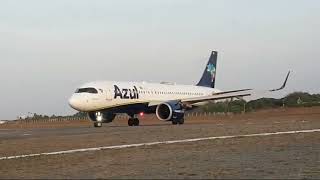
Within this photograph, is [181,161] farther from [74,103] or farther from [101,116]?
[101,116]

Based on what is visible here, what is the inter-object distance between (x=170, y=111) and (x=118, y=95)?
388cm

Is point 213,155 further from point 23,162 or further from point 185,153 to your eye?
point 23,162

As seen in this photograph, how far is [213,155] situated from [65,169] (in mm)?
4408

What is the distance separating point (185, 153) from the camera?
16531mm

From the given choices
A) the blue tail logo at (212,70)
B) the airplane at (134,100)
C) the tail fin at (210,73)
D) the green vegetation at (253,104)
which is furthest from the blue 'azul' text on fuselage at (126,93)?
the green vegetation at (253,104)

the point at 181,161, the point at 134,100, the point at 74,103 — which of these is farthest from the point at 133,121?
the point at 181,161

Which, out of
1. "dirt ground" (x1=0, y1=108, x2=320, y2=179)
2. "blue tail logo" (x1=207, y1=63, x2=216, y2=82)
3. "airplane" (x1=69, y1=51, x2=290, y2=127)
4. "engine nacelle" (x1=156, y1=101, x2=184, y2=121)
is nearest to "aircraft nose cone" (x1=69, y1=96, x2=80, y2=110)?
"airplane" (x1=69, y1=51, x2=290, y2=127)

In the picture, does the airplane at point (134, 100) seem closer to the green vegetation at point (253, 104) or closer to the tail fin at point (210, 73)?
the tail fin at point (210, 73)

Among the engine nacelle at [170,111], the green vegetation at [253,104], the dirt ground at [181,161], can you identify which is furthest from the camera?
the green vegetation at [253,104]

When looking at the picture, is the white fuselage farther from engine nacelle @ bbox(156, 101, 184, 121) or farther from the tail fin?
the tail fin

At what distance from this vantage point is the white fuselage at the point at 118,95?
39.7 metres

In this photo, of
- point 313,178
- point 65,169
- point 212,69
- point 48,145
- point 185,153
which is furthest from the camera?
point 212,69

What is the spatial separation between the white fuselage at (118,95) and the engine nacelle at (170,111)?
1423 mm

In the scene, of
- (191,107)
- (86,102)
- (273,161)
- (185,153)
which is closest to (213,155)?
(185,153)
